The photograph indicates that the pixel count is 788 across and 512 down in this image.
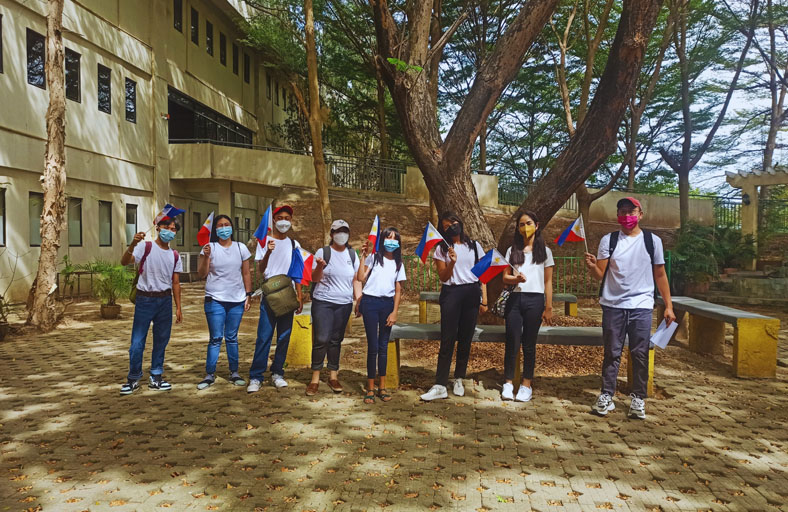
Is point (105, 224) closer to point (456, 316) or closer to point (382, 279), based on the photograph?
point (382, 279)

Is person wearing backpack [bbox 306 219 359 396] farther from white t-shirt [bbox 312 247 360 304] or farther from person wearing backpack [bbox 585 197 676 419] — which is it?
person wearing backpack [bbox 585 197 676 419]

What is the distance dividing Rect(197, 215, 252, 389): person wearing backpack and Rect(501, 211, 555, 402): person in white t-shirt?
9.50 ft

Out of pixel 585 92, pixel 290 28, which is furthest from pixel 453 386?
pixel 290 28

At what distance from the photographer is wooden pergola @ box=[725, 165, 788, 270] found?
19.0 meters

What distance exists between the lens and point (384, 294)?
5891 mm

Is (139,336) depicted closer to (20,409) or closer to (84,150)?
(20,409)

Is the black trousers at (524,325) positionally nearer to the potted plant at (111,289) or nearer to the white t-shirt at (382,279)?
the white t-shirt at (382,279)

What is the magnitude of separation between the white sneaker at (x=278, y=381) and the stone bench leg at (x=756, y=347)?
18.7ft

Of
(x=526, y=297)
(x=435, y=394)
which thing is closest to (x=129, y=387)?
(x=435, y=394)

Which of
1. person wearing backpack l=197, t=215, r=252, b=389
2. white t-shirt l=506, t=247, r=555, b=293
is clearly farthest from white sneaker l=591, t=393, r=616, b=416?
person wearing backpack l=197, t=215, r=252, b=389

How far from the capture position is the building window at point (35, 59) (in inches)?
592

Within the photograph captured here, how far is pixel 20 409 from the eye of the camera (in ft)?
18.9

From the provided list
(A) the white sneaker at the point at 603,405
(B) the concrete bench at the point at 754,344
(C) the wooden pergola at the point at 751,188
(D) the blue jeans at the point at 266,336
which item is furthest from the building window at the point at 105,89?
(C) the wooden pergola at the point at 751,188

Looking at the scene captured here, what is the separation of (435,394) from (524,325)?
46.7 inches
